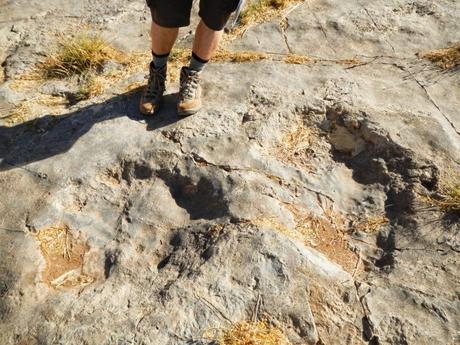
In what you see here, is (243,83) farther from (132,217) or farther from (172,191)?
(132,217)

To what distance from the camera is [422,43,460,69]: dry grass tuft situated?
12.7ft

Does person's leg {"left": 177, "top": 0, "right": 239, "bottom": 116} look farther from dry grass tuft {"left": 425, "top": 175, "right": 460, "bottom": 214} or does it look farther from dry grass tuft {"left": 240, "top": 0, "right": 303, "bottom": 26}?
dry grass tuft {"left": 425, "top": 175, "right": 460, "bottom": 214}

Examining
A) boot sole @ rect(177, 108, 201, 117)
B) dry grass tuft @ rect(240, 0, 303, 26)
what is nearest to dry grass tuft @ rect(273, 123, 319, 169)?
boot sole @ rect(177, 108, 201, 117)

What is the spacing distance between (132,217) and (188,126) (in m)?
0.77

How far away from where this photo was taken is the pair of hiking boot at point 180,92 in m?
3.32

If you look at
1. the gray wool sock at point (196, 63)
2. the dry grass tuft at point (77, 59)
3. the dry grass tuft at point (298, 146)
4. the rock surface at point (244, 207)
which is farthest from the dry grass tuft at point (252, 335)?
the dry grass tuft at point (77, 59)

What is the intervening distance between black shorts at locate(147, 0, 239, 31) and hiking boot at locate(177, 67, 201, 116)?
39 cm

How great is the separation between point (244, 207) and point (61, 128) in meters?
1.55

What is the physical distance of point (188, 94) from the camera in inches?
131

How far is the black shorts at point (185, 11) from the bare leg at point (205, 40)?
0.07m

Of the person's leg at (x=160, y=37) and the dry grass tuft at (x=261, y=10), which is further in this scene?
the dry grass tuft at (x=261, y=10)

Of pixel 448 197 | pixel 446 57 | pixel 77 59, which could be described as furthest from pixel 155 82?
pixel 446 57

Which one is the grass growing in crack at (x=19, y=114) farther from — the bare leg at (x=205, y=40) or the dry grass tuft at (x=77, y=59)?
the bare leg at (x=205, y=40)

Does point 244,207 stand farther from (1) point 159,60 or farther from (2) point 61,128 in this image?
(2) point 61,128
